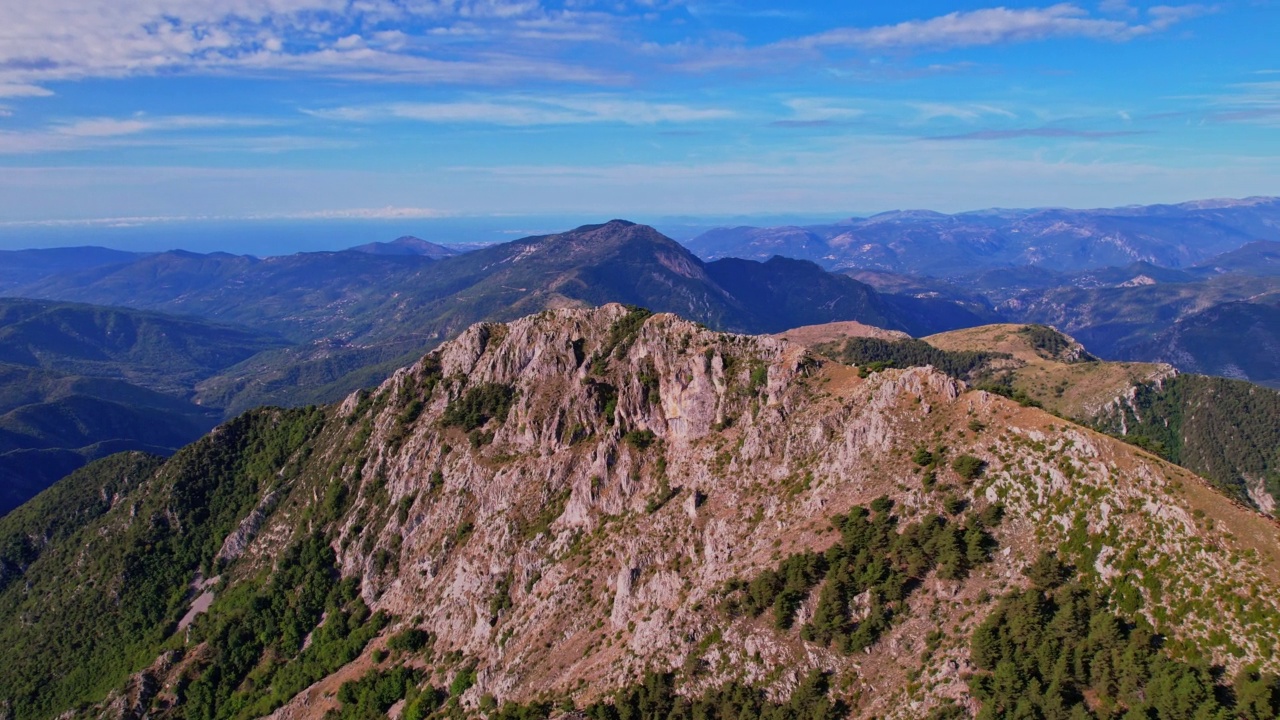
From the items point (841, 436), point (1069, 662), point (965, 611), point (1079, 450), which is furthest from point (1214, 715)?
point (841, 436)

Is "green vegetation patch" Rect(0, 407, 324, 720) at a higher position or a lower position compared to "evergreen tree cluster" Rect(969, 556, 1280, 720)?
lower

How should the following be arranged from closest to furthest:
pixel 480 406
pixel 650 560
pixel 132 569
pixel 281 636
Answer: pixel 650 560 < pixel 281 636 < pixel 480 406 < pixel 132 569

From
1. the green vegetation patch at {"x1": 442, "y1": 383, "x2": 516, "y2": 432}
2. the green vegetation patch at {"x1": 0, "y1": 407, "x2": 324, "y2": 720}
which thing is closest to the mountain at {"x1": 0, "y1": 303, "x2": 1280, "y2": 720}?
the green vegetation patch at {"x1": 442, "y1": 383, "x2": 516, "y2": 432}

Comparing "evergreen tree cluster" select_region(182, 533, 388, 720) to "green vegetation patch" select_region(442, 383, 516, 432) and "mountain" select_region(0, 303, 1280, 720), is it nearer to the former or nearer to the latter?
"mountain" select_region(0, 303, 1280, 720)

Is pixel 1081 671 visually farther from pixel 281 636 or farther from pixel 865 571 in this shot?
pixel 281 636

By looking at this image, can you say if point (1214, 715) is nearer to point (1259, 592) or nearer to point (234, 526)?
point (1259, 592)


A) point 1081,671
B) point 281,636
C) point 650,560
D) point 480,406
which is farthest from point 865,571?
point 281,636
